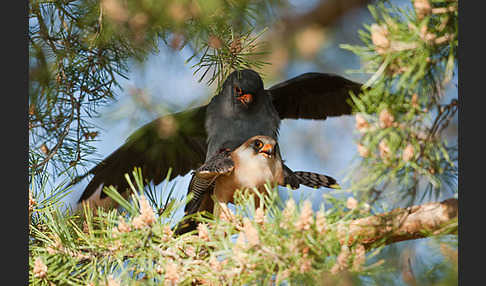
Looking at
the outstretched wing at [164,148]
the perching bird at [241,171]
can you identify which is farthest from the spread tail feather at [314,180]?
A: the outstretched wing at [164,148]

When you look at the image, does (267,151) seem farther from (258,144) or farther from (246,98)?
(246,98)

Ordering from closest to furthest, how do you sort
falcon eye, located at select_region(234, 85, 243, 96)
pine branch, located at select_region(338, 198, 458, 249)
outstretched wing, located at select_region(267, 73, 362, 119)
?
pine branch, located at select_region(338, 198, 458, 249), falcon eye, located at select_region(234, 85, 243, 96), outstretched wing, located at select_region(267, 73, 362, 119)

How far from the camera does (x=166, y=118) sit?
2146 mm

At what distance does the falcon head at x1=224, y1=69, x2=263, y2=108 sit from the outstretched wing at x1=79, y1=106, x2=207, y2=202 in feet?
1.21

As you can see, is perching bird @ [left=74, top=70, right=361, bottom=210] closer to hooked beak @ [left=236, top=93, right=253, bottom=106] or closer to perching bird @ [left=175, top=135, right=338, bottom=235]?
hooked beak @ [left=236, top=93, right=253, bottom=106]

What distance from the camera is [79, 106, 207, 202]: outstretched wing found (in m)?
2.15

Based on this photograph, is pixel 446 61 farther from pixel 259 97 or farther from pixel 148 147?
pixel 148 147

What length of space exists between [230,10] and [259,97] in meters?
0.71

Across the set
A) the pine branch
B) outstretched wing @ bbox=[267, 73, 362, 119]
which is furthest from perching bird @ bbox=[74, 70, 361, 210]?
the pine branch

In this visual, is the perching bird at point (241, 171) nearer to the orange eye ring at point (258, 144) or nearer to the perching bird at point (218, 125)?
the orange eye ring at point (258, 144)

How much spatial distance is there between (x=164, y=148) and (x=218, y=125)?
387mm

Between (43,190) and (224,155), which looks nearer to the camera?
(43,190)

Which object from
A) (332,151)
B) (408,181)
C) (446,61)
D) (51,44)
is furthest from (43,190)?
(332,151)

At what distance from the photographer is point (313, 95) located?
7.02 ft
